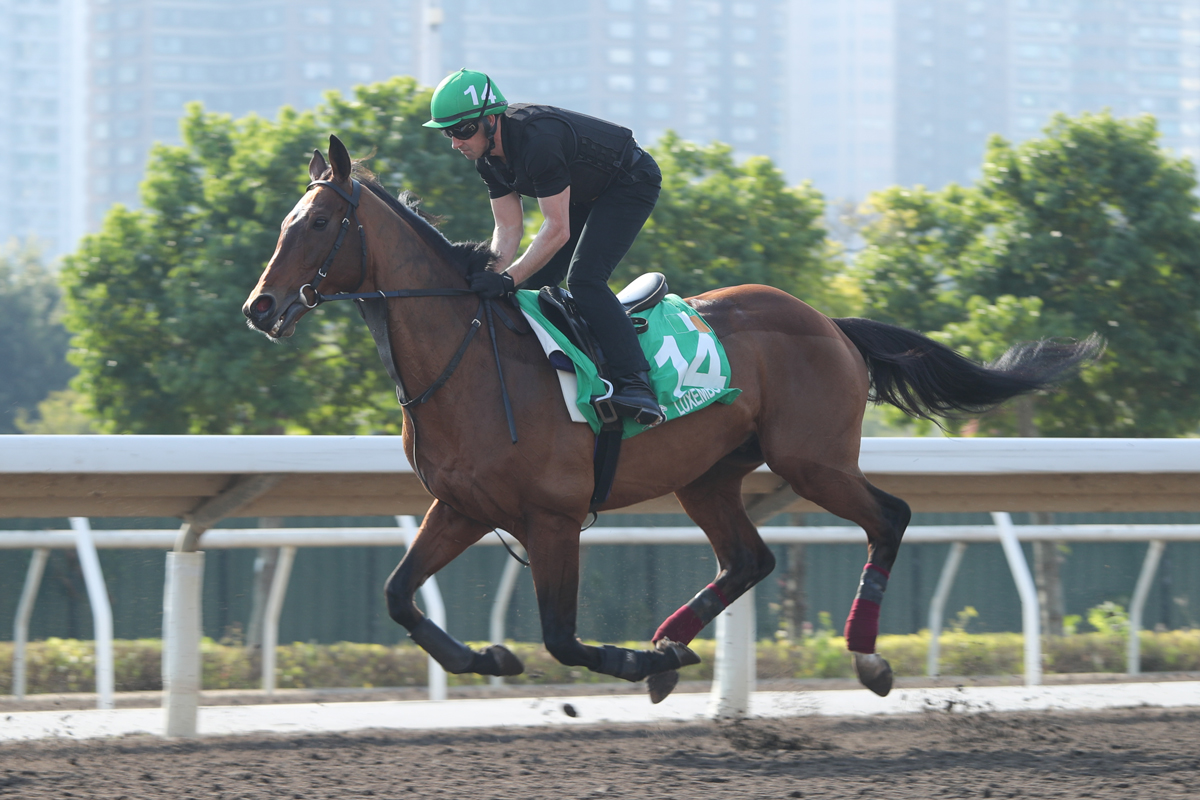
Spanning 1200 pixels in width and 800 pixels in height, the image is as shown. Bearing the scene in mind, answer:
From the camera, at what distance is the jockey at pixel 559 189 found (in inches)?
163

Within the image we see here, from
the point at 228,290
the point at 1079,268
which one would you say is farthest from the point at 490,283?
the point at 1079,268

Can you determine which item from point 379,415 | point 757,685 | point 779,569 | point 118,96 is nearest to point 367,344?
point 379,415

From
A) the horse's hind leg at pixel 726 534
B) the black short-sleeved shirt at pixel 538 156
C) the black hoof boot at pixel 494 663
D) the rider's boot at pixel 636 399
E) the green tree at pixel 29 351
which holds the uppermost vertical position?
the green tree at pixel 29 351

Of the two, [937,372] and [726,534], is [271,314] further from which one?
[937,372]

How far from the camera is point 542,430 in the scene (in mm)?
4070

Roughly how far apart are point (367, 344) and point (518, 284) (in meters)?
5.73

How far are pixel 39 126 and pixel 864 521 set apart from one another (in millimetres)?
131331

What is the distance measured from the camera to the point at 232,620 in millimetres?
8859

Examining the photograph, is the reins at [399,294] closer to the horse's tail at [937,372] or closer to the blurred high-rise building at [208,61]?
the horse's tail at [937,372]

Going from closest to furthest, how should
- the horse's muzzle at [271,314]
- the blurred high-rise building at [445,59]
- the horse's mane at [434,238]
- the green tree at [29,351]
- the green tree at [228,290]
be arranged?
the horse's muzzle at [271,314] < the horse's mane at [434,238] < the green tree at [228,290] < the green tree at [29,351] < the blurred high-rise building at [445,59]

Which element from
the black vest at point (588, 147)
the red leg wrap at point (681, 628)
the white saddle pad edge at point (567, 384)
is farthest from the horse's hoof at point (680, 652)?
the black vest at point (588, 147)

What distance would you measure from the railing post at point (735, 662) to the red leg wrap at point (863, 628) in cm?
66

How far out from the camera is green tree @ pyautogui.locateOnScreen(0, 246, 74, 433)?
42.2m

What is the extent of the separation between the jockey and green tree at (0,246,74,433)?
39787 millimetres
